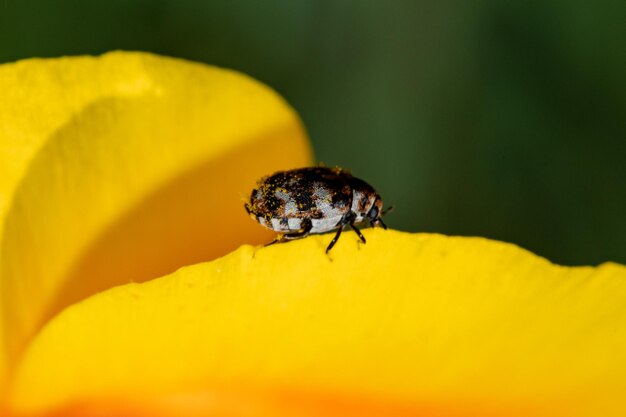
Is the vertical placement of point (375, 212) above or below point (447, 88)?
below

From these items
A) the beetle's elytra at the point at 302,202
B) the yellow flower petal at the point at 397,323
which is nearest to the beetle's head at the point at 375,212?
the beetle's elytra at the point at 302,202

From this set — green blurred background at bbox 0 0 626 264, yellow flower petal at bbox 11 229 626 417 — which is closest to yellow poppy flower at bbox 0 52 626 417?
yellow flower petal at bbox 11 229 626 417

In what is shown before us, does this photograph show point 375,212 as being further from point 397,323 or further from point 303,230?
point 397,323

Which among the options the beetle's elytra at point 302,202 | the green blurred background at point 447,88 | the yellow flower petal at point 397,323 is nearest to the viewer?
the yellow flower petal at point 397,323

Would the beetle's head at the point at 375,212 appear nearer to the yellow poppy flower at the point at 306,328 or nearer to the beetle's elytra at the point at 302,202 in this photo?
the beetle's elytra at the point at 302,202

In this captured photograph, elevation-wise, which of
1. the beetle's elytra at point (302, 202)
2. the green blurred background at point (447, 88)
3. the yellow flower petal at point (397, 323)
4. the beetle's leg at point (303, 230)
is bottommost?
the yellow flower petal at point (397, 323)

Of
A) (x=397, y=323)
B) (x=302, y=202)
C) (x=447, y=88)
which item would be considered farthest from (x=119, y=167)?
(x=447, y=88)
